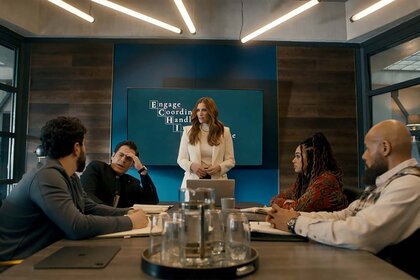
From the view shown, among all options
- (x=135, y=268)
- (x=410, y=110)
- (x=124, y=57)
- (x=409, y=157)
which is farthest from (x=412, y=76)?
(x=135, y=268)

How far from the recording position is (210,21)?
14.0ft

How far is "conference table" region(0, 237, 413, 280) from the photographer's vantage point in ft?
2.91

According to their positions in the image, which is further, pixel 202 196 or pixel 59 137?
pixel 59 137

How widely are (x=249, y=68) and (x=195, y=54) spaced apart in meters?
0.76

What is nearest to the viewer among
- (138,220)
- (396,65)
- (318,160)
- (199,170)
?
(138,220)

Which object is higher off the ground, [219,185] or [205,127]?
Answer: [205,127]

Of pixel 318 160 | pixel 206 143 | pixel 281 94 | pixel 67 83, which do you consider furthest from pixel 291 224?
pixel 67 83

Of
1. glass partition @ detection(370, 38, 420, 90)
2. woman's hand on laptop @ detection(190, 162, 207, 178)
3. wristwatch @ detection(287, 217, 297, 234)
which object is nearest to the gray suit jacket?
wristwatch @ detection(287, 217, 297, 234)

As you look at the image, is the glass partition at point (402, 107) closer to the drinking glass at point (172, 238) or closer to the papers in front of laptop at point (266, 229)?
the papers in front of laptop at point (266, 229)

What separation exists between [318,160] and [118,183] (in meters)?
1.46

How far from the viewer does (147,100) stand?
4.12 meters

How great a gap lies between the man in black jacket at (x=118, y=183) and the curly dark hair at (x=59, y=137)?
24.7 inches

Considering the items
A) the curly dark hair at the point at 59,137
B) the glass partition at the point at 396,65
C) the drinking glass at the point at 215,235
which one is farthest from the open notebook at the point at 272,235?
the glass partition at the point at 396,65

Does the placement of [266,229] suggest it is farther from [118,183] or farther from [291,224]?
[118,183]
